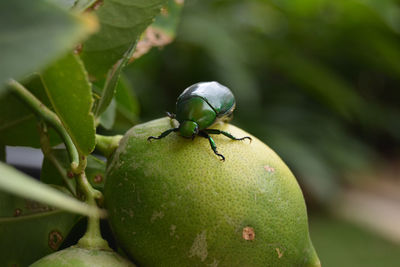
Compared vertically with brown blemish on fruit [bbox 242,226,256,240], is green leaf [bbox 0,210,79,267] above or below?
below

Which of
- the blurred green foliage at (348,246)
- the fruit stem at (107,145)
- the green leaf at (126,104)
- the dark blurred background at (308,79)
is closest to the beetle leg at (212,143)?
the fruit stem at (107,145)

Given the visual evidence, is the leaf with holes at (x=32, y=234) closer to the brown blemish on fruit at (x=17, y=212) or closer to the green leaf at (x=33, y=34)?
the brown blemish on fruit at (x=17, y=212)

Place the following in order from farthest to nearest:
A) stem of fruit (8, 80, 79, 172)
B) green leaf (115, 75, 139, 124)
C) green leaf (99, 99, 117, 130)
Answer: green leaf (115, 75, 139, 124), green leaf (99, 99, 117, 130), stem of fruit (8, 80, 79, 172)

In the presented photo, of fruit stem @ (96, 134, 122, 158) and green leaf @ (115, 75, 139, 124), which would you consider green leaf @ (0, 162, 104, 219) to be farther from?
green leaf @ (115, 75, 139, 124)

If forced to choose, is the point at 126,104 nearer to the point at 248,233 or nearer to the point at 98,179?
the point at 98,179

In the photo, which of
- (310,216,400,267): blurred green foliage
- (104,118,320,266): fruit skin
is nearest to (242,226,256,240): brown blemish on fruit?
(104,118,320,266): fruit skin

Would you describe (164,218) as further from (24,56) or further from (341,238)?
(341,238)

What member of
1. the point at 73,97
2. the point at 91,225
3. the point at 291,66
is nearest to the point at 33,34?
the point at 73,97

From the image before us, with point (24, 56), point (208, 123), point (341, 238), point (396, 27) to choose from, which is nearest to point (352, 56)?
point (396, 27)
